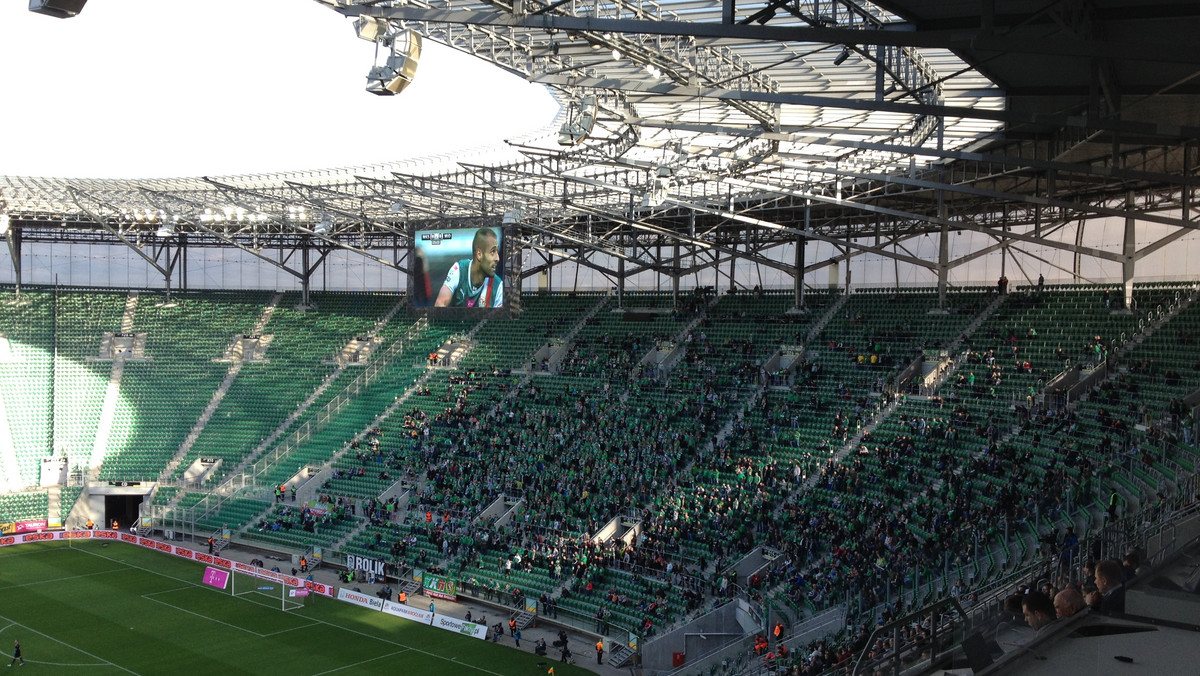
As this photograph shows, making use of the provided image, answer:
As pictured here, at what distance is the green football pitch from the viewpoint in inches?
1038

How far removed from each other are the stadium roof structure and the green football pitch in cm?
1356

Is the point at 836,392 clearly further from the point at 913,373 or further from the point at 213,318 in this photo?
the point at 213,318

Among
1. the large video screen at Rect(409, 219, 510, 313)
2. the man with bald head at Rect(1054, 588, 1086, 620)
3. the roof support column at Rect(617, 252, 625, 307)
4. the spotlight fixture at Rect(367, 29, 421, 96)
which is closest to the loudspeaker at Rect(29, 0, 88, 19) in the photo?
the spotlight fixture at Rect(367, 29, 421, 96)

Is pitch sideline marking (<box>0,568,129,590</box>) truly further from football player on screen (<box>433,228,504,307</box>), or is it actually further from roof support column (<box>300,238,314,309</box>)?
roof support column (<box>300,238,314,309</box>)

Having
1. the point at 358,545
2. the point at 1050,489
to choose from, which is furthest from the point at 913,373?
the point at 358,545

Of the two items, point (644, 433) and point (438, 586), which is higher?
point (644, 433)

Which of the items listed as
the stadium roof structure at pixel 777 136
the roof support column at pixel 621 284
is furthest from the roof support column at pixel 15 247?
the roof support column at pixel 621 284

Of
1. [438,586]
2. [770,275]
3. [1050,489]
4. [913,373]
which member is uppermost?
[770,275]

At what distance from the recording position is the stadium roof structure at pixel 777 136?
44.6 feet

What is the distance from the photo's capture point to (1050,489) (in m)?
23.7

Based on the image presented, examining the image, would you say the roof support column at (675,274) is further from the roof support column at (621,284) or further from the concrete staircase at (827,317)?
the concrete staircase at (827,317)

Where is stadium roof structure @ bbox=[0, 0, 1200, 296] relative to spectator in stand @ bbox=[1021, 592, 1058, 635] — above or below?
above

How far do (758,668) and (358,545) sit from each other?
1867 cm

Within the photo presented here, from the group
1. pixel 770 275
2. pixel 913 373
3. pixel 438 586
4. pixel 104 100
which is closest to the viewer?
pixel 438 586
